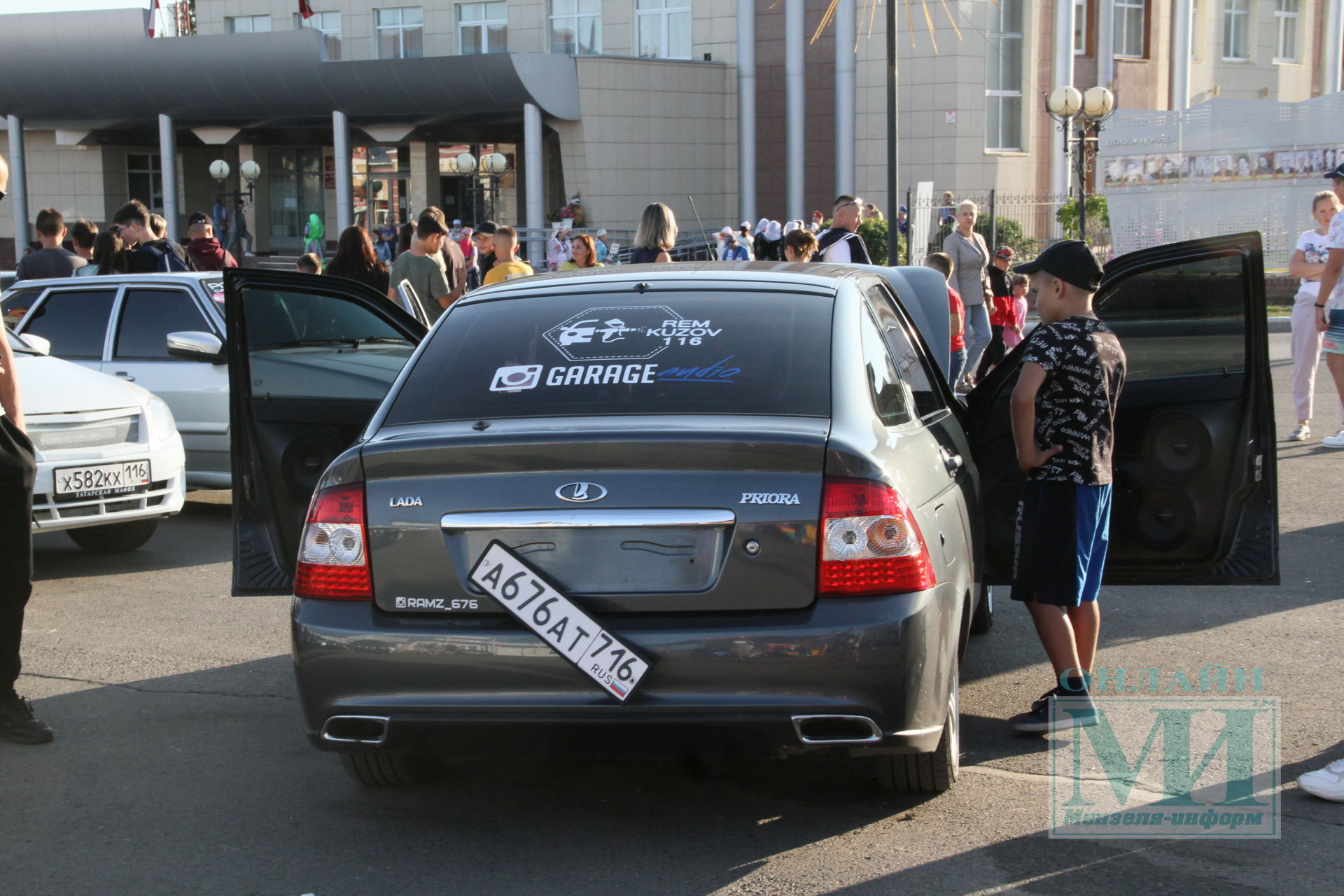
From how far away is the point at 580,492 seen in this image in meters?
3.63

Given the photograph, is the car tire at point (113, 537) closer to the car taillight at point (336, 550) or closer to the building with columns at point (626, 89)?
the car taillight at point (336, 550)

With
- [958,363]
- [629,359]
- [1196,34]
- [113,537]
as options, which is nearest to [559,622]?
[629,359]

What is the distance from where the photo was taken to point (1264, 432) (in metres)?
4.95

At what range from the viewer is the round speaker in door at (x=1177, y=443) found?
5.14 metres

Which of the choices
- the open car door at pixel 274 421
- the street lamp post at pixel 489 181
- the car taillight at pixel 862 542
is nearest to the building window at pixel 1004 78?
the street lamp post at pixel 489 181

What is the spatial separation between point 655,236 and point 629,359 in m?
5.59

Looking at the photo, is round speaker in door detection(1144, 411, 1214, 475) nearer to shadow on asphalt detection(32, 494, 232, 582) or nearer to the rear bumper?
the rear bumper

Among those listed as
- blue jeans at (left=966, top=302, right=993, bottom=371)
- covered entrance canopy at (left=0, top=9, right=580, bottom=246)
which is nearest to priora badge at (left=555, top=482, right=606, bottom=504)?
blue jeans at (left=966, top=302, right=993, bottom=371)

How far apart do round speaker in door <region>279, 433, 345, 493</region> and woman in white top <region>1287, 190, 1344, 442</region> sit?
7.73 metres

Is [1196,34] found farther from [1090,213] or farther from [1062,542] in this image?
[1062,542]

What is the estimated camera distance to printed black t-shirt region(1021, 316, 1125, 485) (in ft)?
15.1

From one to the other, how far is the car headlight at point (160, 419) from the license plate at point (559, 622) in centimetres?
506

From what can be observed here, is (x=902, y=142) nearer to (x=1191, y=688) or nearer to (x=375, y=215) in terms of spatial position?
(x=375, y=215)

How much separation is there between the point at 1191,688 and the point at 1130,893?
1998 mm
